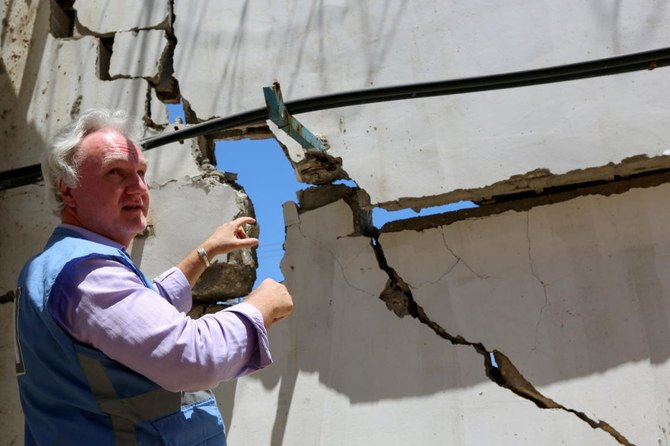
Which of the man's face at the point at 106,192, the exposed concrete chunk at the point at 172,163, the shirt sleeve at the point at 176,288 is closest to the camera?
the man's face at the point at 106,192

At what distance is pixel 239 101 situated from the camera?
10.1 feet

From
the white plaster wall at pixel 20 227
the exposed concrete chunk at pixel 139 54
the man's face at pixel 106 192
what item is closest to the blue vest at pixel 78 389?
the man's face at pixel 106 192

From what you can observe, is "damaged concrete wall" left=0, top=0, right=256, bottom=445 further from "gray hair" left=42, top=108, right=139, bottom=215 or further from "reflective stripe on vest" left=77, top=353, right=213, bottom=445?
"reflective stripe on vest" left=77, top=353, right=213, bottom=445

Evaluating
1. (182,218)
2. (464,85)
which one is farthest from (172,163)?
(464,85)

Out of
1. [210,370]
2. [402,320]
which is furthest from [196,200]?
[210,370]

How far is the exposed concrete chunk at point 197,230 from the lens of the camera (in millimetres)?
2896

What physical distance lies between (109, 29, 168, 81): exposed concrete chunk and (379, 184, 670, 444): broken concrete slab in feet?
4.74

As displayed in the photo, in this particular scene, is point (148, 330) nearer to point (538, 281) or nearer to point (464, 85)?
point (464, 85)

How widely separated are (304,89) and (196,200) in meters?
0.64

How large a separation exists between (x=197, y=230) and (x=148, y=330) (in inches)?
63.0

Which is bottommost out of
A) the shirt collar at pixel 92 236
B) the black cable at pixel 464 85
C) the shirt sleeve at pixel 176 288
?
the shirt sleeve at pixel 176 288

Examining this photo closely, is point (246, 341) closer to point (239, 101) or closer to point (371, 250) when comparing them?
point (371, 250)

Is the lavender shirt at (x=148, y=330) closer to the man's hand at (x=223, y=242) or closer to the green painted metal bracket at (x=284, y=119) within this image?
the man's hand at (x=223, y=242)

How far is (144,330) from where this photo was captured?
139 centimetres
